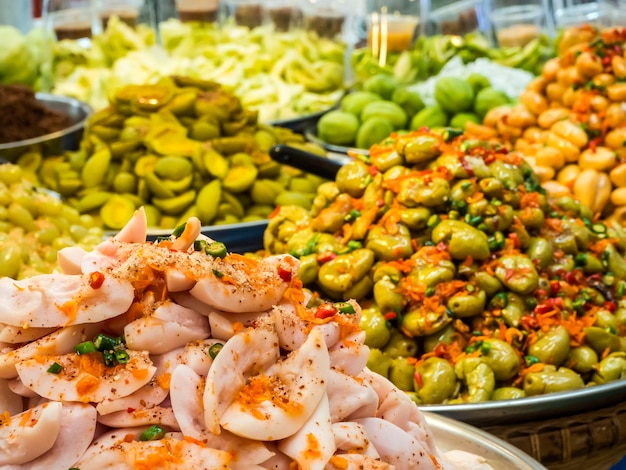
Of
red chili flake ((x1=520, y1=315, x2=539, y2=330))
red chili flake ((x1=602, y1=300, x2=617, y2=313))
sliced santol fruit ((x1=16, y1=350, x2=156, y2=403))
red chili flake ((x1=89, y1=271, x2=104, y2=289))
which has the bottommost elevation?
red chili flake ((x1=602, y1=300, x2=617, y2=313))

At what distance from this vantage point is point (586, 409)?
1.70 metres

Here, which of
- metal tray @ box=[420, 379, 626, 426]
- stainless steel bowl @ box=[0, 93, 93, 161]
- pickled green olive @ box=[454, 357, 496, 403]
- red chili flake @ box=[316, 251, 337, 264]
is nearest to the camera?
metal tray @ box=[420, 379, 626, 426]

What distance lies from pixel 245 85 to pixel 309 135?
85 centimetres

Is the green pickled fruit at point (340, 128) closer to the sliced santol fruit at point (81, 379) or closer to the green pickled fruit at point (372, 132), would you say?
the green pickled fruit at point (372, 132)

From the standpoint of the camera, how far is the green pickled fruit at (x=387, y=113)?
12.8ft

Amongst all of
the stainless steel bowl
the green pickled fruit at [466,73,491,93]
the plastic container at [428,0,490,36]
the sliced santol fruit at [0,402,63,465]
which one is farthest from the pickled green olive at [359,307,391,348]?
the plastic container at [428,0,490,36]

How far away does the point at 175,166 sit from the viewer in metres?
2.92

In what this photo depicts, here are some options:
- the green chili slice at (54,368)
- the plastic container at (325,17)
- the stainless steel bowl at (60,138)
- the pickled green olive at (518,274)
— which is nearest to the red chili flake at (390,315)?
the pickled green olive at (518,274)

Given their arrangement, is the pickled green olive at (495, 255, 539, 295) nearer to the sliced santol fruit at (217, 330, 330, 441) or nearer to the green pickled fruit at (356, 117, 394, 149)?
the sliced santol fruit at (217, 330, 330, 441)

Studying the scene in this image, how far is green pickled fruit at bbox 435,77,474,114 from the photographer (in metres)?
3.86

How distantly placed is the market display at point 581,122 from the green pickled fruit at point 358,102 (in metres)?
0.92

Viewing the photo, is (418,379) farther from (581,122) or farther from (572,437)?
(581,122)

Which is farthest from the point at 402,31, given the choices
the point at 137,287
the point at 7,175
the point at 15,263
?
the point at 137,287

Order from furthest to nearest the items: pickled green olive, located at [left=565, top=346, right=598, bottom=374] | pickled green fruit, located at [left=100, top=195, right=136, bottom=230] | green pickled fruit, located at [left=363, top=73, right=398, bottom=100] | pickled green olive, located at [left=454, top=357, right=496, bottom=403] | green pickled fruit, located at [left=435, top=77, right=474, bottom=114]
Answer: green pickled fruit, located at [left=363, top=73, right=398, bottom=100] < green pickled fruit, located at [left=435, top=77, right=474, bottom=114] < pickled green fruit, located at [left=100, top=195, right=136, bottom=230] < pickled green olive, located at [left=565, top=346, right=598, bottom=374] < pickled green olive, located at [left=454, top=357, right=496, bottom=403]
